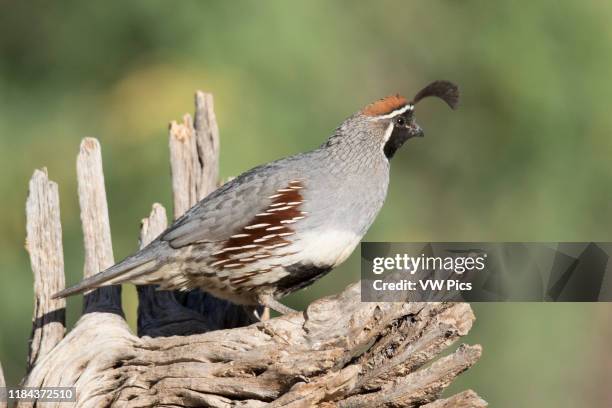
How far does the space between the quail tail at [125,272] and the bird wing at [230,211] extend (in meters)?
0.11

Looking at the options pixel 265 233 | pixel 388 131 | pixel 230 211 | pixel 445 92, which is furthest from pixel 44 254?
pixel 445 92

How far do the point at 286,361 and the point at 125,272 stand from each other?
1.05 m

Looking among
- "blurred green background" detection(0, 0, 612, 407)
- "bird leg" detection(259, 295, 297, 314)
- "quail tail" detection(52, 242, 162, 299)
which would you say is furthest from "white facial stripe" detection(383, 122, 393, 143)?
"blurred green background" detection(0, 0, 612, 407)

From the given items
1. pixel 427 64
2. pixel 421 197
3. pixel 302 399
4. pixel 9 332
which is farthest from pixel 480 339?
pixel 302 399

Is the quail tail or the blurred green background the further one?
the blurred green background

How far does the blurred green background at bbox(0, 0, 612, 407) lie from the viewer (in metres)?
7.95

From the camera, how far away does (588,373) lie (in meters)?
8.43

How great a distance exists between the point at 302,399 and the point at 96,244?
1542 mm

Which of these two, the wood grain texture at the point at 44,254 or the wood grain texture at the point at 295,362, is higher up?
the wood grain texture at the point at 44,254

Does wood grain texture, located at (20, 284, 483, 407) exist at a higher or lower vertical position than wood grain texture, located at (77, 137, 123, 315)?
lower

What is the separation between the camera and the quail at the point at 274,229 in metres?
4.93

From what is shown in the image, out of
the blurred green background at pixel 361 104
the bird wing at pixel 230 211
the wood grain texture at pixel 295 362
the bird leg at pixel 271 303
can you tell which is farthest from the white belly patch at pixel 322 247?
the blurred green background at pixel 361 104

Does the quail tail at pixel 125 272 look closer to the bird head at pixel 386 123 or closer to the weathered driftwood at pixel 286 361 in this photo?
the weathered driftwood at pixel 286 361

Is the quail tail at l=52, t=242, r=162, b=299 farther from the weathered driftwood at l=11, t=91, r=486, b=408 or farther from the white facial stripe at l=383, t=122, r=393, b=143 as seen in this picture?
the white facial stripe at l=383, t=122, r=393, b=143
